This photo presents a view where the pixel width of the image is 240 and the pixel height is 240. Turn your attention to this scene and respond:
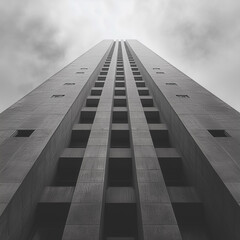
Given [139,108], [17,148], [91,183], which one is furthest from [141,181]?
[139,108]

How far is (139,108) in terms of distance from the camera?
22.0 metres

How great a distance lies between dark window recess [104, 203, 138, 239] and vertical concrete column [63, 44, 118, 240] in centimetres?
117

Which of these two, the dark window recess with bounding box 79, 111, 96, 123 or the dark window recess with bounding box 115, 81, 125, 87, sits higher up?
the dark window recess with bounding box 115, 81, 125, 87

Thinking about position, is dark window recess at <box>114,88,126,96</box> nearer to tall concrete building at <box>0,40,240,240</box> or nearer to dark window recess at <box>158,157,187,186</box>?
tall concrete building at <box>0,40,240,240</box>

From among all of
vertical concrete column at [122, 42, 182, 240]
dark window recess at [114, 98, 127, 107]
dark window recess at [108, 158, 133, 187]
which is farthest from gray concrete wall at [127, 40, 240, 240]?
dark window recess at [114, 98, 127, 107]

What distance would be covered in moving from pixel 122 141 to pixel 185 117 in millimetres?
5634

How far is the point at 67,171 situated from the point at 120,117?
8.98 meters

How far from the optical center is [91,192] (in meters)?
11.8

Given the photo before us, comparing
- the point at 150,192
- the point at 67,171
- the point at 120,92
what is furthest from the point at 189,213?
the point at 120,92

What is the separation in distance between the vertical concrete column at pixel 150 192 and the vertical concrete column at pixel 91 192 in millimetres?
1952

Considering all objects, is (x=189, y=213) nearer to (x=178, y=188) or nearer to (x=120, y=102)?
(x=178, y=188)

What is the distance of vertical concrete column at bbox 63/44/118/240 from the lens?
989cm

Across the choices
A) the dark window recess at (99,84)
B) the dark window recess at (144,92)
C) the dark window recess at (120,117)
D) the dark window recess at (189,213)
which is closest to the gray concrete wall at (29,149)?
the dark window recess at (120,117)

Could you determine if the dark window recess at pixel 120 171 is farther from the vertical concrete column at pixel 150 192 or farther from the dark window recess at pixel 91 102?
the dark window recess at pixel 91 102
